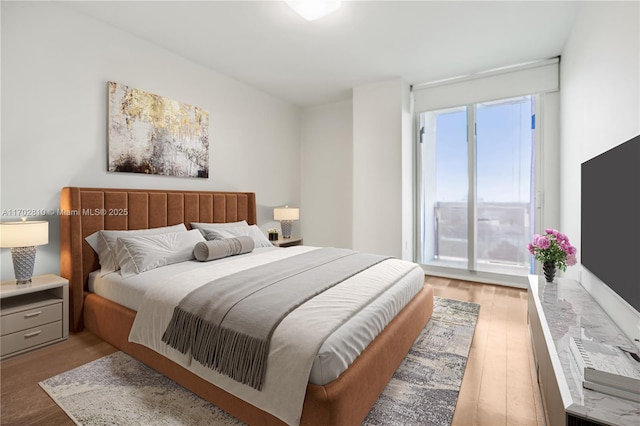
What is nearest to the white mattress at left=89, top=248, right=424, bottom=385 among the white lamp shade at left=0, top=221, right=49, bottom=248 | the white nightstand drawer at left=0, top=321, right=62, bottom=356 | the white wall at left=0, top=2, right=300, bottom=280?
the white nightstand drawer at left=0, top=321, right=62, bottom=356

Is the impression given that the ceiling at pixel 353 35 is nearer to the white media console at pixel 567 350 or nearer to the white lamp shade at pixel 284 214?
the white lamp shade at pixel 284 214

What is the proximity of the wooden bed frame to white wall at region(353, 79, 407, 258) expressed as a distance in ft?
5.38

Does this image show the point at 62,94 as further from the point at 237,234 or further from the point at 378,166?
the point at 378,166

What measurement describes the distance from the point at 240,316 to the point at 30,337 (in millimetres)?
1852

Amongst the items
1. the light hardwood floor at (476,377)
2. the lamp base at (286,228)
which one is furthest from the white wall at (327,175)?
the light hardwood floor at (476,377)

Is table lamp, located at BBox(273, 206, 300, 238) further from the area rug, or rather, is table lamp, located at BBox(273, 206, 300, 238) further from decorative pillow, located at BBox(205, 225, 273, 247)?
the area rug

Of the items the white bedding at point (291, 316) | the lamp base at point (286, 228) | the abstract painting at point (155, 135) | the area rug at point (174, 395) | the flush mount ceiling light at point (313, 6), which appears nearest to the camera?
the white bedding at point (291, 316)

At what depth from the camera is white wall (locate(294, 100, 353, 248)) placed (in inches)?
200

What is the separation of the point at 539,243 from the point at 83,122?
13.4 feet

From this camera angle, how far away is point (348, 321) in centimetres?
157

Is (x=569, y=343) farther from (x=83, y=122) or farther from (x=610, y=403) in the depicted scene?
(x=83, y=122)

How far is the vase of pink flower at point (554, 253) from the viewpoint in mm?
2379

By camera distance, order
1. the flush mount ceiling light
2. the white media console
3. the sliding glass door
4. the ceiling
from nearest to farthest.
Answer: the white media console, the flush mount ceiling light, the ceiling, the sliding glass door

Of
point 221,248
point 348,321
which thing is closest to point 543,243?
point 348,321
